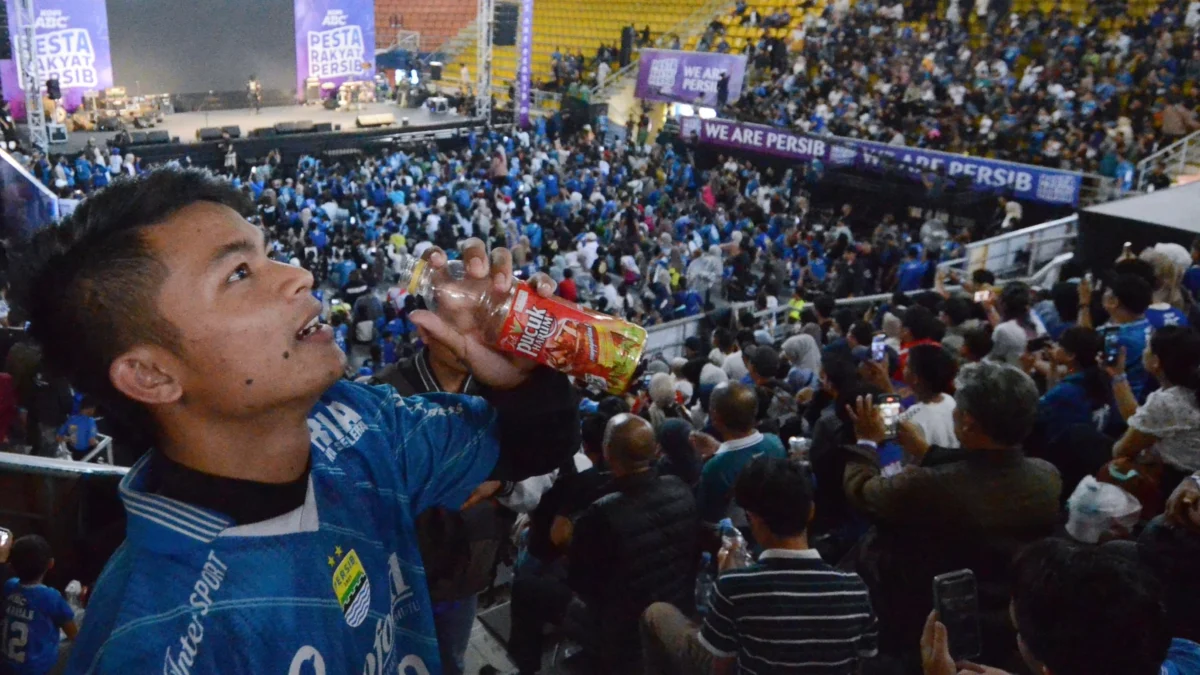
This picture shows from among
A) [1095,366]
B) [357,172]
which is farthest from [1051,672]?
[357,172]

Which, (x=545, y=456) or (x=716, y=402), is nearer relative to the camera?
(x=545, y=456)

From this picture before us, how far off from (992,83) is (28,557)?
55.6ft

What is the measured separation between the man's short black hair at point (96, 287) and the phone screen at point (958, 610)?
152cm

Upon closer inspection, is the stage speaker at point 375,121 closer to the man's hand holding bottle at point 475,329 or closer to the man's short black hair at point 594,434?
the man's short black hair at point 594,434

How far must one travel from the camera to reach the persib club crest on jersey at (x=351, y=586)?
1.31 meters

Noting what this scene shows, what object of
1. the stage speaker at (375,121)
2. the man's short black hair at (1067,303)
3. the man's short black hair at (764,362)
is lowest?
the stage speaker at (375,121)

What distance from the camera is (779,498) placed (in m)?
2.35

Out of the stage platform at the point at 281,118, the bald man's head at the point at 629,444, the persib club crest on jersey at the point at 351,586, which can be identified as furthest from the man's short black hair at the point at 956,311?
the stage platform at the point at 281,118

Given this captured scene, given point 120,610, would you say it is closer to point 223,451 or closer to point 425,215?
point 223,451

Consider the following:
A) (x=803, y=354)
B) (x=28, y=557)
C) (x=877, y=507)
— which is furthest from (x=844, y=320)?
(x=28, y=557)

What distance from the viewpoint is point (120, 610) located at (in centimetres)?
112

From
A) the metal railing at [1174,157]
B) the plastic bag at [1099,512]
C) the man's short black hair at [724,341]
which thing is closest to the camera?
the plastic bag at [1099,512]

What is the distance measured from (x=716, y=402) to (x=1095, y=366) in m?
1.83

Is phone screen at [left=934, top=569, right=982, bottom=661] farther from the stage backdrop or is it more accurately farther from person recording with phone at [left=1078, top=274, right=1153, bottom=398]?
the stage backdrop
